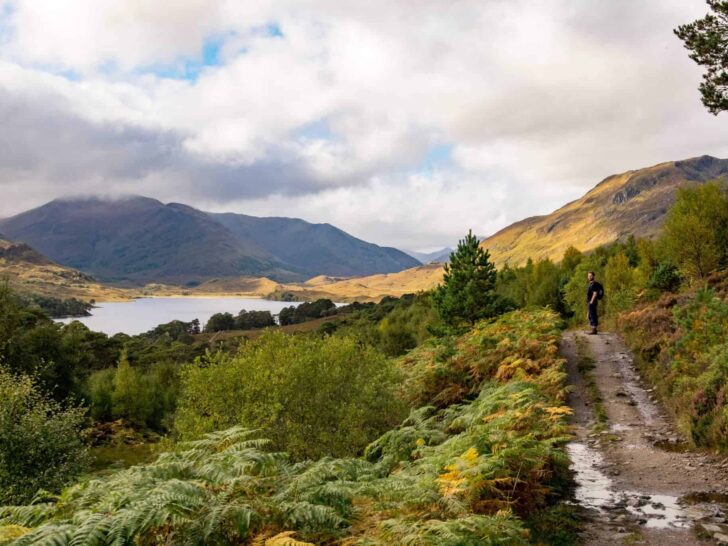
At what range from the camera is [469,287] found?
44.0 metres

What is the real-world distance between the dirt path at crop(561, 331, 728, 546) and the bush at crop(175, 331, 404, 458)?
8.28 meters

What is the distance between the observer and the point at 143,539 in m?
7.45

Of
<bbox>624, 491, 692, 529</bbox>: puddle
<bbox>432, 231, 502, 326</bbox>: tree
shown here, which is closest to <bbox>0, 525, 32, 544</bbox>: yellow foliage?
<bbox>624, 491, 692, 529</bbox>: puddle

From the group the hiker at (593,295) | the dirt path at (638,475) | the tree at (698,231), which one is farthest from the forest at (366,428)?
the hiker at (593,295)

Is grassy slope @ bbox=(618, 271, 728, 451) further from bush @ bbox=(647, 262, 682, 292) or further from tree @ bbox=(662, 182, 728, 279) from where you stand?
tree @ bbox=(662, 182, 728, 279)

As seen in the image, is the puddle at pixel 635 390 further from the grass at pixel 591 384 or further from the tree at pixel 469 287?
the tree at pixel 469 287

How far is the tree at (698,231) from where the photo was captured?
50.5 m

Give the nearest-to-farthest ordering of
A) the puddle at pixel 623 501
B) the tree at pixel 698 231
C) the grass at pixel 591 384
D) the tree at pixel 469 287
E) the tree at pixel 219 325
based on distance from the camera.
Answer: the puddle at pixel 623 501, the grass at pixel 591 384, the tree at pixel 469 287, the tree at pixel 698 231, the tree at pixel 219 325

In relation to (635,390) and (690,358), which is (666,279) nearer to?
(635,390)

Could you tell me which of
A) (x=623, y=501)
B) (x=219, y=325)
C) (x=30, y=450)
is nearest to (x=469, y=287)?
(x=30, y=450)

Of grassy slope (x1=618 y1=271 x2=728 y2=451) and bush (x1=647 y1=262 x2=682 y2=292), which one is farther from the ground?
bush (x1=647 y1=262 x2=682 y2=292)

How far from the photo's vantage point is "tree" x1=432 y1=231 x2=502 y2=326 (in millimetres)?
44219

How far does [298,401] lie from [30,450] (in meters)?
11.8

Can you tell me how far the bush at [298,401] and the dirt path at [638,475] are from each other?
828 centimetres
